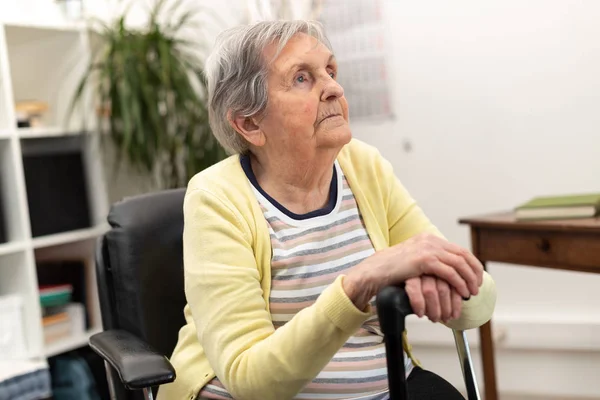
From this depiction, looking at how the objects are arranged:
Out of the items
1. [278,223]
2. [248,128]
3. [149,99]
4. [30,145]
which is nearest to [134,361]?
[278,223]

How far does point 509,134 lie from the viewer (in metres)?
2.67

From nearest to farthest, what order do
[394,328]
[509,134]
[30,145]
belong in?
[394,328] → [509,134] → [30,145]

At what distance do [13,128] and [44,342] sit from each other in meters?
0.79

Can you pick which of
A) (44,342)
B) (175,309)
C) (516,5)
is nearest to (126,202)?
(175,309)

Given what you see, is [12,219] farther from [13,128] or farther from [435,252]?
[435,252]

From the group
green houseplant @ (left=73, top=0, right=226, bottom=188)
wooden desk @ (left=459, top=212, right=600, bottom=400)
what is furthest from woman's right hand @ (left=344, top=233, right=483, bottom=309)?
green houseplant @ (left=73, top=0, right=226, bottom=188)

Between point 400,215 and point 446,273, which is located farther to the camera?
point 400,215

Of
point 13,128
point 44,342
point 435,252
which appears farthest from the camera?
point 44,342

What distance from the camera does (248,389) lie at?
45.9 inches

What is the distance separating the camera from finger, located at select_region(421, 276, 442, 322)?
3.30ft

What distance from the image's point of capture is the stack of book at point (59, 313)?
2.84 metres

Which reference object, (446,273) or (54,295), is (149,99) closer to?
(54,295)

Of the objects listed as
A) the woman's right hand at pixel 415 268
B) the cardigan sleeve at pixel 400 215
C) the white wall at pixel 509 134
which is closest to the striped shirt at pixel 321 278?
the cardigan sleeve at pixel 400 215

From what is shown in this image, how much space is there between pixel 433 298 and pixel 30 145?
236 centimetres
